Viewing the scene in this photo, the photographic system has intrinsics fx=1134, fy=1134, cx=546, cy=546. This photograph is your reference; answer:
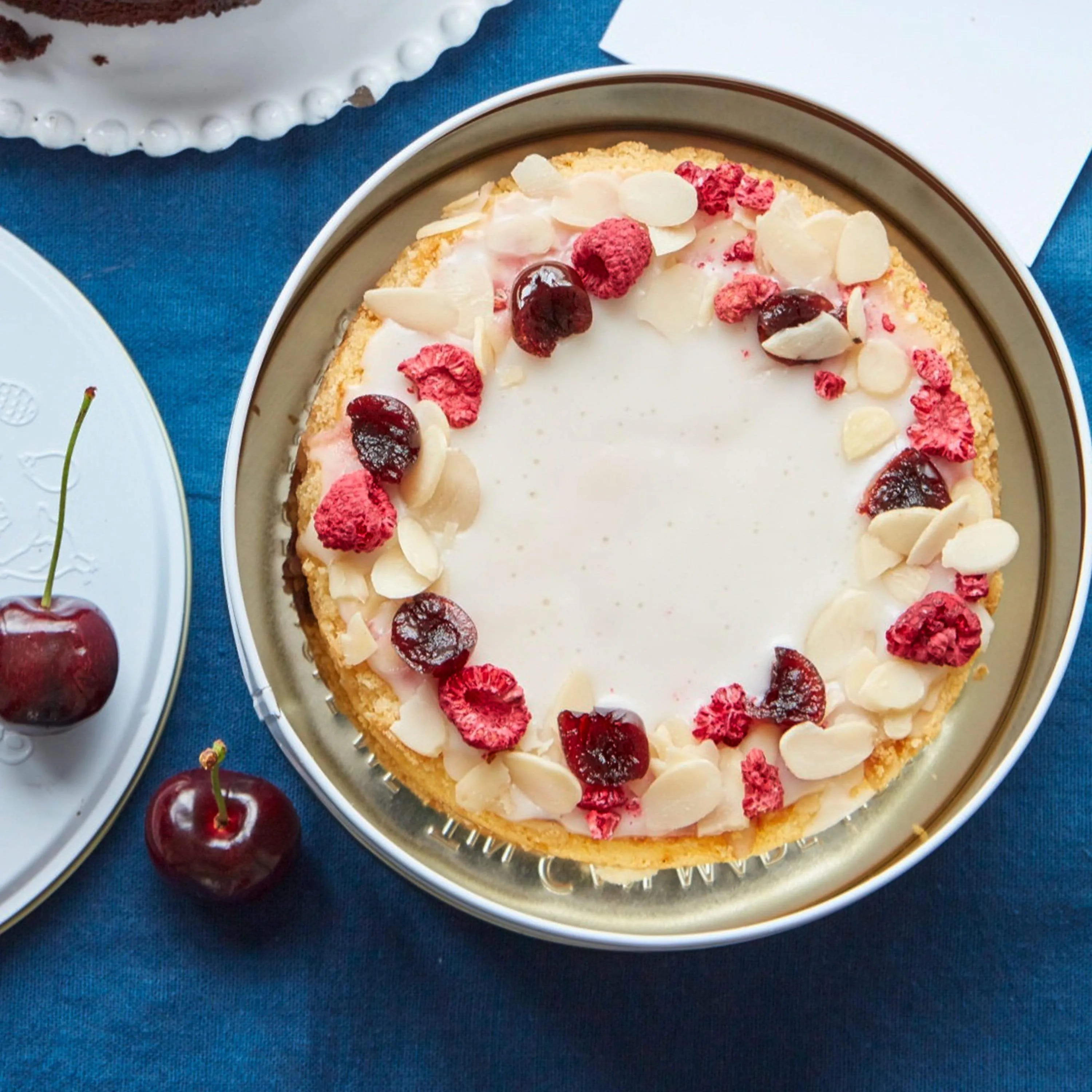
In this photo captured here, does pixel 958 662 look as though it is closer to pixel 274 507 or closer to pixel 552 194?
pixel 552 194

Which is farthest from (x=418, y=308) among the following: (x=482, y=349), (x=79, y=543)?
(x=79, y=543)

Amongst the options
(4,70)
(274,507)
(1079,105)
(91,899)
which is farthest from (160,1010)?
(1079,105)

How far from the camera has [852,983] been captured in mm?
1705

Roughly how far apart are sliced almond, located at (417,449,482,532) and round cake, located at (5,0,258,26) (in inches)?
29.7

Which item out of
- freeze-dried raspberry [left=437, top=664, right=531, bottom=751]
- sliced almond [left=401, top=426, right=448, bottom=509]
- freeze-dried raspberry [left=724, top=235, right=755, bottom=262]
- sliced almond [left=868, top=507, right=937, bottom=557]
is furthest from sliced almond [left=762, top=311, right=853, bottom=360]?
freeze-dried raspberry [left=437, top=664, right=531, bottom=751]

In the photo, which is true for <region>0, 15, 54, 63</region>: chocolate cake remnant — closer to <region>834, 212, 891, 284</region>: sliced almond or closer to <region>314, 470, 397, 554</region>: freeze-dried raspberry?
<region>314, 470, 397, 554</region>: freeze-dried raspberry

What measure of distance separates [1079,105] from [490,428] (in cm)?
106

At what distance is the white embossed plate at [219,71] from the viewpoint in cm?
161

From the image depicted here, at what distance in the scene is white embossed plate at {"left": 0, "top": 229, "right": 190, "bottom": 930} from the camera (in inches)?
63.1

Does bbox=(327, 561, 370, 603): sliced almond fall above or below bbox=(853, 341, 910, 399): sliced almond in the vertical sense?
below

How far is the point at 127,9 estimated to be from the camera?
1596mm

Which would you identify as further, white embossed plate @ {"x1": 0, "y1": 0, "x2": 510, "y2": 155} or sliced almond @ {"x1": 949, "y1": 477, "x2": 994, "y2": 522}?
white embossed plate @ {"x1": 0, "y1": 0, "x2": 510, "y2": 155}

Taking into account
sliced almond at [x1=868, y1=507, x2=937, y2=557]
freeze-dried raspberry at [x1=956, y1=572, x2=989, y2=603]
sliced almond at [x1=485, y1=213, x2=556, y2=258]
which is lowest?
freeze-dried raspberry at [x1=956, y1=572, x2=989, y2=603]

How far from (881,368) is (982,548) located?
262mm
